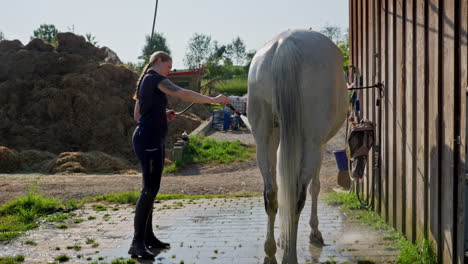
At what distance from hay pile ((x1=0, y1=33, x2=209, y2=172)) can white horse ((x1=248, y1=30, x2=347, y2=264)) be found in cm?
1699

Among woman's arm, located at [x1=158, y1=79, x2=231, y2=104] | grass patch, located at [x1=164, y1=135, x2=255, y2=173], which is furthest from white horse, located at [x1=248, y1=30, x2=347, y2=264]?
grass patch, located at [x1=164, y1=135, x2=255, y2=173]

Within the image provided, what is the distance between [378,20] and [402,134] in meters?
1.66

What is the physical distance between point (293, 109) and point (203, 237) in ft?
7.05

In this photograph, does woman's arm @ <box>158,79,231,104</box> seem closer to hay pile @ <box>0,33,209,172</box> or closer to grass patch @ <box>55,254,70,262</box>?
grass patch @ <box>55,254,70,262</box>

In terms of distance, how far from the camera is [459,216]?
3.48 metres

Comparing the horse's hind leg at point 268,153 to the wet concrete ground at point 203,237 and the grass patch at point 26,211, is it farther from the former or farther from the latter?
the grass patch at point 26,211

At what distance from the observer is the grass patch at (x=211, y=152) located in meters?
14.2

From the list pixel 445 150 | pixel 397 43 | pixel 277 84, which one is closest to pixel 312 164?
pixel 277 84

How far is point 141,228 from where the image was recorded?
4.80 meters

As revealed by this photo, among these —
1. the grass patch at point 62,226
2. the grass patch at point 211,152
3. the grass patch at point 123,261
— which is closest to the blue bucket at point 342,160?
the grass patch at point 62,226

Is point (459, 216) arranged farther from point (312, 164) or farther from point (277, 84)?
point (277, 84)

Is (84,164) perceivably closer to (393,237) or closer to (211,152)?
(211,152)

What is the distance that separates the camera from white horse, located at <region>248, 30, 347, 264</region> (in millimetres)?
3883

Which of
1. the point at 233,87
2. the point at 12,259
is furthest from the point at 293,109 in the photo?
the point at 233,87
